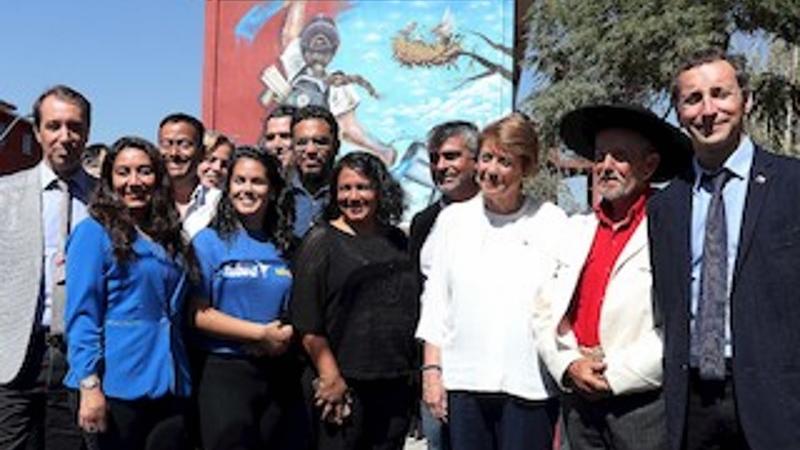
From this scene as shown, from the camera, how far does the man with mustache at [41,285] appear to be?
15.0ft

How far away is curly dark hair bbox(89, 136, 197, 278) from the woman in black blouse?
22.3 inches

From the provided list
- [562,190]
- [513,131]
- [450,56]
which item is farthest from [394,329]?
[450,56]

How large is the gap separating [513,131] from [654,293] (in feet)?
3.36

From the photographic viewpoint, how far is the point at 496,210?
4738mm

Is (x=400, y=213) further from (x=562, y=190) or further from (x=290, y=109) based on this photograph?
(x=562, y=190)

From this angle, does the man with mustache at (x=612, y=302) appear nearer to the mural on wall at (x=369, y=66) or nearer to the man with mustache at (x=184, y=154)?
the man with mustache at (x=184, y=154)

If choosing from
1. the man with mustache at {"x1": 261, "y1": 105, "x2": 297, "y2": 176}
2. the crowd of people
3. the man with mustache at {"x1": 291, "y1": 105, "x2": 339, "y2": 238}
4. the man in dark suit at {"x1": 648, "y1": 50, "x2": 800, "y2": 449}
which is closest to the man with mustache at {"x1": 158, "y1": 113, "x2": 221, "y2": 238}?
the man with mustache at {"x1": 261, "y1": 105, "x2": 297, "y2": 176}

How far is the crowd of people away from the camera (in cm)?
379

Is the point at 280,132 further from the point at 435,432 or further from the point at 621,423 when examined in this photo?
the point at 621,423

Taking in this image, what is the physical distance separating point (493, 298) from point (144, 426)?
157 centimetres

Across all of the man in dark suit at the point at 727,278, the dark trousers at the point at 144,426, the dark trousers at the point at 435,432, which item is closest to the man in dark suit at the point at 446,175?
the dark trousers at the point at 435,432

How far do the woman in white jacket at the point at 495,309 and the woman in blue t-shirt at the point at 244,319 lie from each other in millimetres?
692

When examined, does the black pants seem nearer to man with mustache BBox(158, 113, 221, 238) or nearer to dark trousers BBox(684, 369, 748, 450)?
man with mustache BBox(158, 113, 221, 238)

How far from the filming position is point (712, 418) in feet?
12.5
